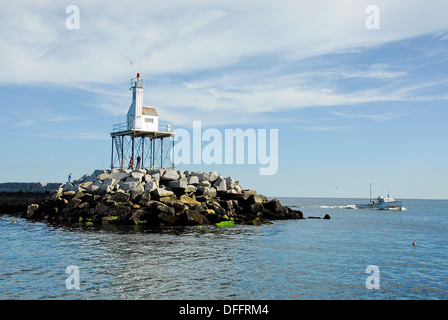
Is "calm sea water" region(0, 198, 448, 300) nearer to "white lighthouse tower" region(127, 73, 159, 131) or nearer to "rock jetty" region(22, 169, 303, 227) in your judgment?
"rock jetty" region(22, 169, 303, 227)

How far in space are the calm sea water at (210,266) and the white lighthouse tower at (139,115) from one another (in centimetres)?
2013

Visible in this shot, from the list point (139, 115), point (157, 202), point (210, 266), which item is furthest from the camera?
point (139, 115)

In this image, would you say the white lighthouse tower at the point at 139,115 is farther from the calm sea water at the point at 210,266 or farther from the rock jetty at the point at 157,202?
the calm sea water at the point at 210,266

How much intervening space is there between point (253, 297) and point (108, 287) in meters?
5.04

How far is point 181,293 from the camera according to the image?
1320 centimetres

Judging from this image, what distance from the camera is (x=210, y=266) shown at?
17484 millimetres

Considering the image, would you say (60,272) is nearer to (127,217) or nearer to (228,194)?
(127,217)

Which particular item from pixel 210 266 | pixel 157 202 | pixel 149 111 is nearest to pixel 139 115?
pixel 149 111

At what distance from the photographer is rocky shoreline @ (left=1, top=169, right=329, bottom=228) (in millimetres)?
33219

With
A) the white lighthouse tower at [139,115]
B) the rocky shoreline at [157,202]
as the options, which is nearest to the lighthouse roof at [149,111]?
the white lighthouse tower at [139,115]

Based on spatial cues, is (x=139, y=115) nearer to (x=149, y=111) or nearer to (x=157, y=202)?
(x=149, y=111)

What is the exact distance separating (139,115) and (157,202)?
16034mm

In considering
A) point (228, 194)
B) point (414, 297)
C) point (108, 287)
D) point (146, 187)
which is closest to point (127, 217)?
point (146, 187)

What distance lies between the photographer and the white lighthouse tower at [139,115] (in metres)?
46.4
